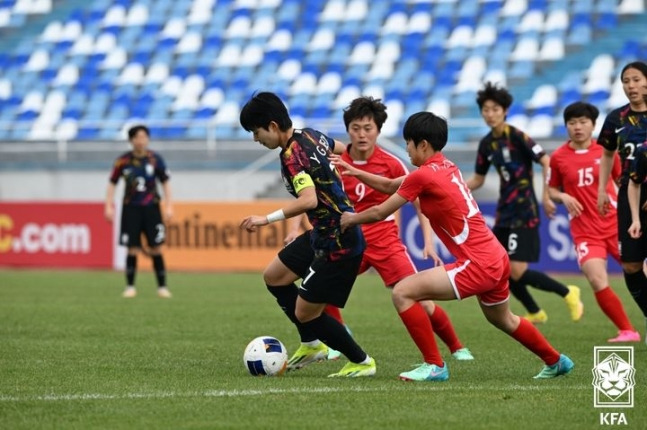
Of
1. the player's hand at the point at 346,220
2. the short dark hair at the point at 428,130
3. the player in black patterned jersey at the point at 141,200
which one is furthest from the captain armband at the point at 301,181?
the player in black patterned jersey at the point at 141,200

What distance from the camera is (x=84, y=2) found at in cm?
3052

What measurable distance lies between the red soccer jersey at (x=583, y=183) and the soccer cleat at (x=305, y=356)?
3491 millimetres

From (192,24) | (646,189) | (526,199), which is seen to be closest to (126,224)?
(526,199)

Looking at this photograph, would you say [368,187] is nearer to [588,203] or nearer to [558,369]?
[558,369]

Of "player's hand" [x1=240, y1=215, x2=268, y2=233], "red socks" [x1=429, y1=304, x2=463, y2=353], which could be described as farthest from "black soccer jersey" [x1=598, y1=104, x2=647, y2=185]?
"player's hand" [x1=240, y1=215, x2=268, y2=233]

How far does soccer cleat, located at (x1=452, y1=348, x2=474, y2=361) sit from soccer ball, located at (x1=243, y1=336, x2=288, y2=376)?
167 cm

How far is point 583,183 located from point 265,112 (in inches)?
182

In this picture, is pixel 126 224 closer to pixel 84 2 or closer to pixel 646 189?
pixel 646 189

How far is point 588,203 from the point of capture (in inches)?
442

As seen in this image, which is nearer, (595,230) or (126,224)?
(595,230)

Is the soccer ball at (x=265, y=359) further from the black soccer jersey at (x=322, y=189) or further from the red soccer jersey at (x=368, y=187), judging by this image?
the red soccer jersey at (x=368, y=187)

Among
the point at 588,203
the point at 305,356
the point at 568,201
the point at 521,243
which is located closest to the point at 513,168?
the point at 521,243

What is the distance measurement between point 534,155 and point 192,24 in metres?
18.0

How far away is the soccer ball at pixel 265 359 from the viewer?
26.7 ft
